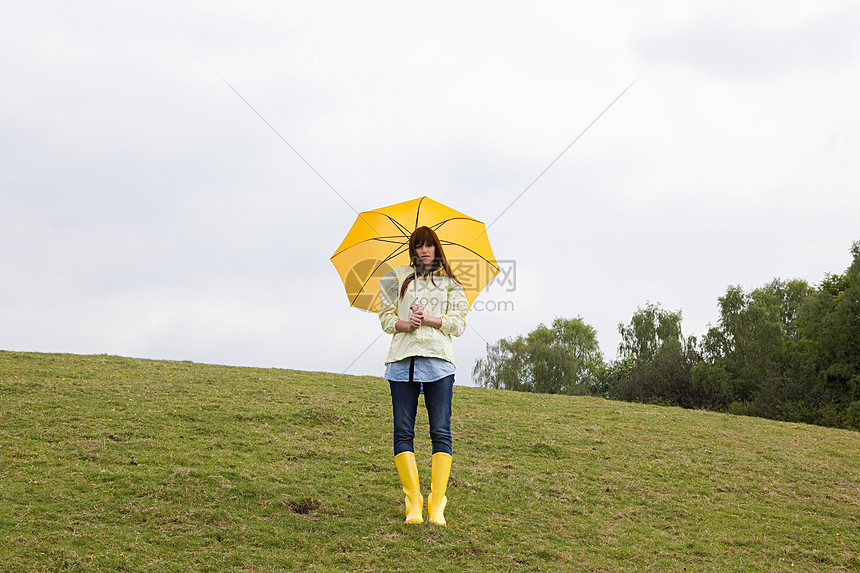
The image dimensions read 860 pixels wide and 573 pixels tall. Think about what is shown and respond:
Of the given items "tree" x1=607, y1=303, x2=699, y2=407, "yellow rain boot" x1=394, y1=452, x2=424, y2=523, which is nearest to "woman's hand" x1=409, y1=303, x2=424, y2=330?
"yellow rain boot" x1=394, y1=452, x2=424, y2=523

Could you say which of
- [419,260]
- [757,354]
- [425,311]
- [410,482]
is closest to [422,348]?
[425,311]

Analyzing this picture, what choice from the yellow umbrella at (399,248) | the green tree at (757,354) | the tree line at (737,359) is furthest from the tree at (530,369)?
the yellow umbrella at (399,248)

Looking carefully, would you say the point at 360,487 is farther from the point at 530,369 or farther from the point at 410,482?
the point at 530,369

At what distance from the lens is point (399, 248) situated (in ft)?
24.2

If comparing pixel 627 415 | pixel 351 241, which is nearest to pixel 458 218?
pixel 351 241

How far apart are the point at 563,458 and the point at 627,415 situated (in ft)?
19.7

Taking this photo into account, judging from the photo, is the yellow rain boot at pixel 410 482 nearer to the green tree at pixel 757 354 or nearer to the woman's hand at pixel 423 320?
the woman's hand at pixel 423 320

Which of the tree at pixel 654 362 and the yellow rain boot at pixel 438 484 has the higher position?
the tree at pixel 654 362

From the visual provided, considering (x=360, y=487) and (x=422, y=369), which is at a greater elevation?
(x=422, y=369)

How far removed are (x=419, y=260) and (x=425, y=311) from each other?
1.80 feet

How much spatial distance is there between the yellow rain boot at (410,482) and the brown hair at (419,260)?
1670 millimetres

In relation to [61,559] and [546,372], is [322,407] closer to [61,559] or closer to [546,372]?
[61,559]

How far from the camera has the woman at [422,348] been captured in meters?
6.45

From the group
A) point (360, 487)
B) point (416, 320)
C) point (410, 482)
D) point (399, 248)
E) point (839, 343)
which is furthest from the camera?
point (839, 343)
